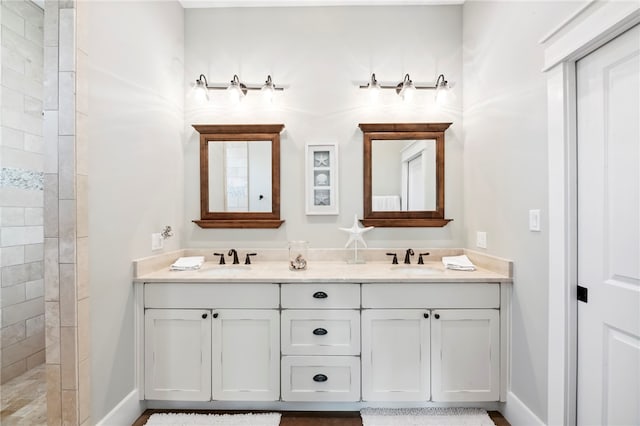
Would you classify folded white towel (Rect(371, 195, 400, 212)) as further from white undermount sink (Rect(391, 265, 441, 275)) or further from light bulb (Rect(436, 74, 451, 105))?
light bulb (Rect(436, 74, 451, 105))

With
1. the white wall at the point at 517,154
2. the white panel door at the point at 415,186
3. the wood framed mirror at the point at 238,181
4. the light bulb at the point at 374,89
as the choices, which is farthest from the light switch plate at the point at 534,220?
the wood framed mirror at the point at 238,181

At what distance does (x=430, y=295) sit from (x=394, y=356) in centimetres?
43

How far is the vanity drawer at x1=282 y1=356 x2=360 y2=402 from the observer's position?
1.90m

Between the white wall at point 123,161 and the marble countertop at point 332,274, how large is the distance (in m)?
0.20

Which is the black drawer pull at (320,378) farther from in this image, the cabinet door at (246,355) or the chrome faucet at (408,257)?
the chrome faucet at (408,257)

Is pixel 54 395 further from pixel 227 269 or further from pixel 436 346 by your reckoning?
pixel 436 346

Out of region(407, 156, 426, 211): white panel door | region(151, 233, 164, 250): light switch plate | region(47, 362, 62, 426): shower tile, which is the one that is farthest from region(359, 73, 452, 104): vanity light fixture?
region(47, 362, 62, 426): shower tile

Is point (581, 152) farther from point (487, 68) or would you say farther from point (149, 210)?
point (149, 210)

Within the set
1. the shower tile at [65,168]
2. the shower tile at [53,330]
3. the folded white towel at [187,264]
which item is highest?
the shower tile at [65,168]

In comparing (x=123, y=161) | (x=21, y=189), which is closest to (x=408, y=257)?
(x=123, y=161)

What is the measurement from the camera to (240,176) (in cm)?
251

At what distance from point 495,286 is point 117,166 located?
92.5 inches

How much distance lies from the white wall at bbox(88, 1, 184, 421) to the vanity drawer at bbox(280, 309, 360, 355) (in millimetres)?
958

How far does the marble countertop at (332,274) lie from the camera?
6.26ft
